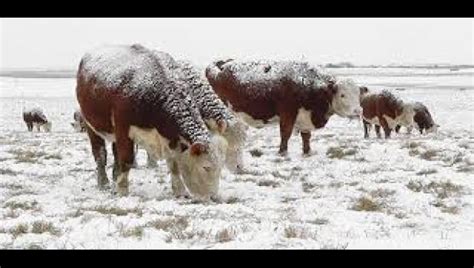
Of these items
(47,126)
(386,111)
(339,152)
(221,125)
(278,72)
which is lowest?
(47,126)

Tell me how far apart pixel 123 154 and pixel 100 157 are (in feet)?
4.30

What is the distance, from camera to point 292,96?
14805 mm

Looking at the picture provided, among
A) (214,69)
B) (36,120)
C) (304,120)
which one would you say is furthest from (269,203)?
(36,120)

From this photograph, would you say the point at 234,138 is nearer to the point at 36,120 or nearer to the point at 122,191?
the point at 122,191

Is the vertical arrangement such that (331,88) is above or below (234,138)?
above

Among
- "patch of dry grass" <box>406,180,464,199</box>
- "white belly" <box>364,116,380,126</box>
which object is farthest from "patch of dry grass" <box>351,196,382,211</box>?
"white belly" <box>364,116,380,126</box>

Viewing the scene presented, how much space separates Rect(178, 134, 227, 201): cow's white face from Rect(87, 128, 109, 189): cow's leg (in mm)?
2075

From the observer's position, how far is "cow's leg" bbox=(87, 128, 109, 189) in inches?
427

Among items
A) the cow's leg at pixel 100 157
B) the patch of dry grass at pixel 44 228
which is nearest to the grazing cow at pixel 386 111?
the cow's leg at pixel 100 157

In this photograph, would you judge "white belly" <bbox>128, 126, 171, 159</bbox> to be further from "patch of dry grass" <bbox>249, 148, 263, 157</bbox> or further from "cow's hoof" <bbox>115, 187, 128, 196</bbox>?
"patch of dry grass" <bbox>249, 148, 263, 157</bbox>

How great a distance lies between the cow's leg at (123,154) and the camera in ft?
31.5

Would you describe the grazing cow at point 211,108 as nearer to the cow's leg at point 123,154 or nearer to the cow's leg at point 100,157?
the cow's leg at point 123,154

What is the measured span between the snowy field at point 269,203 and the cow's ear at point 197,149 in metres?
0.67

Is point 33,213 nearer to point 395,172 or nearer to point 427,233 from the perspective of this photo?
point 427,233
